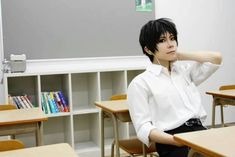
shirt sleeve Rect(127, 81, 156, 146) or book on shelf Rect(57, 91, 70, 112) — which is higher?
shirt sleeve Rect(127, 81, 156, 146)

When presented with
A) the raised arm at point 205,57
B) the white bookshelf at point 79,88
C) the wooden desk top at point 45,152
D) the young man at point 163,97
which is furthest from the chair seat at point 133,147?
the white bookshelf at point 79,88

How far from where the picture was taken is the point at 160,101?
1.91 meters

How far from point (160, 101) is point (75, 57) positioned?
2.15 m

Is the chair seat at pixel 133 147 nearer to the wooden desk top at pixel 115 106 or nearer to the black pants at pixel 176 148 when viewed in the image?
the wooden desk top at pixel 115 106

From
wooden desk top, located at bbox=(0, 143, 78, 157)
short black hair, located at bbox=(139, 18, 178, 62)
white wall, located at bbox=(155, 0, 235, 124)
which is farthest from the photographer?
white wall, located at bbox=(155, 0, 235, 124)

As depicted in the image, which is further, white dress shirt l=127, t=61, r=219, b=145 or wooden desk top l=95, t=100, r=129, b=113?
wooden desk top l=95, t=100, r=129, b=113

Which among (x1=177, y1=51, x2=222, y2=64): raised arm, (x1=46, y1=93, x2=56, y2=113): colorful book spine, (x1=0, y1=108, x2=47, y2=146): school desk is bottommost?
(x1=46, y1=93, x2=56, y2=113): colorful book spine

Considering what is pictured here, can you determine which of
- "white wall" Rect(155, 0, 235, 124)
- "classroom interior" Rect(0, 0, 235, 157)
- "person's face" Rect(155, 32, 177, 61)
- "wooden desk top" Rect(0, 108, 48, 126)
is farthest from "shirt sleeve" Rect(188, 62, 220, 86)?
"white wall" Rect(155, 0, 235, 124)

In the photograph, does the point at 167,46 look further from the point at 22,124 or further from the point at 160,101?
the point at 22,124

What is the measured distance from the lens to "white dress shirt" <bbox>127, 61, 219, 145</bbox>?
6.11ft

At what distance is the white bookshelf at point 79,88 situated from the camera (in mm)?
3664

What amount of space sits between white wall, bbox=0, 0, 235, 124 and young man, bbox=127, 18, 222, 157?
8.23 feet

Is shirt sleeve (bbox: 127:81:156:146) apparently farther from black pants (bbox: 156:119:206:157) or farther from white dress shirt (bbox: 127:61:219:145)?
black pants (bbox: 156:119:206:157)

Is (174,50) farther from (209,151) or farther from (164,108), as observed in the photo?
(209,151)
